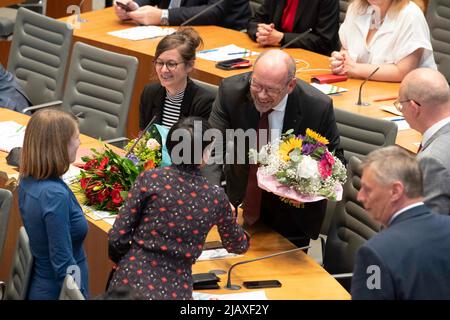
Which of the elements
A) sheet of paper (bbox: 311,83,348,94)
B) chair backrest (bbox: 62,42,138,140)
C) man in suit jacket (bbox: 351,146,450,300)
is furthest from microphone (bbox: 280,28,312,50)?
man in suit jacket (bbox: 351,146,450,300)

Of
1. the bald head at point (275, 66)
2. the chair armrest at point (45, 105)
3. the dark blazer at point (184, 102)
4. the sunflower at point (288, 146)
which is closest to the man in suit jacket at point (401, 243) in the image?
the sunflower at point (288, 146)

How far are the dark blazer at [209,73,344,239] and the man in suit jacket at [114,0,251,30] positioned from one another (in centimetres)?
289

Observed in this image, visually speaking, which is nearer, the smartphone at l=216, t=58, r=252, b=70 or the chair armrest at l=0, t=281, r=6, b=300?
the chair armrest at l=0, t=281, r=6, b=300

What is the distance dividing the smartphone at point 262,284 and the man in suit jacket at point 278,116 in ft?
2.06

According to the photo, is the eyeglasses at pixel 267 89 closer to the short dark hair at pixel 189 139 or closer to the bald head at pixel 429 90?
the bald head at pixel 429 90

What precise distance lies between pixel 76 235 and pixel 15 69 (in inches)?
135

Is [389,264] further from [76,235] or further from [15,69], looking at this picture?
[15,69]

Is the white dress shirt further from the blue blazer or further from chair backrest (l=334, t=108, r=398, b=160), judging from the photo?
the blue blazer

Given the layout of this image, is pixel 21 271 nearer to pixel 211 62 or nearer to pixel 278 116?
pixel 278 116

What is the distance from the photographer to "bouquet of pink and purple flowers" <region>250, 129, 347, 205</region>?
179 inches

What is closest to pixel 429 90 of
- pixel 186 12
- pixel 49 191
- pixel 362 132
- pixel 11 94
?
pixel 362 132

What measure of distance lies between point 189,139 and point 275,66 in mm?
1013

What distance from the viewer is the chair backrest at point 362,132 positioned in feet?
18.6

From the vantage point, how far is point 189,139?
4.03m
